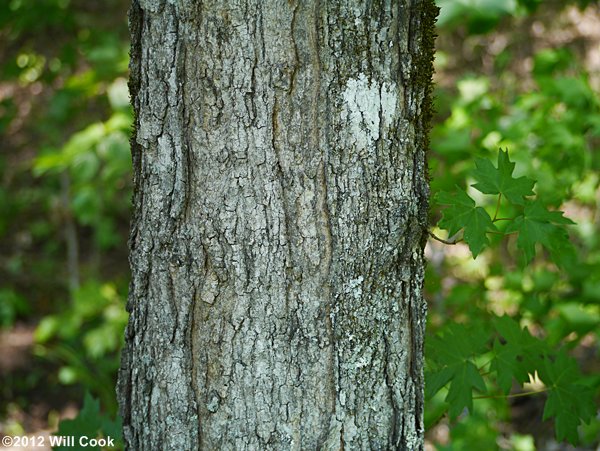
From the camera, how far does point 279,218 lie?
1.22m

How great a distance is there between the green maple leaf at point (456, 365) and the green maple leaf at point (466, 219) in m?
0.37

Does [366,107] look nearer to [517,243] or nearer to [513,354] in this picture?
[517,243]

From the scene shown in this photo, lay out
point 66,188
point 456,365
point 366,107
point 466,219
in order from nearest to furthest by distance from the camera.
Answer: point 366,107, point 466,219, point 456,365, point 66,188

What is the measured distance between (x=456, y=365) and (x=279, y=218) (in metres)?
0.77

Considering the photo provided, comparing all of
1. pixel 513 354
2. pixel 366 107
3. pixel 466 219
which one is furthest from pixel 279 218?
pixel 513 354

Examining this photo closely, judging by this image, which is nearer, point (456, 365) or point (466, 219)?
point (466, 219)

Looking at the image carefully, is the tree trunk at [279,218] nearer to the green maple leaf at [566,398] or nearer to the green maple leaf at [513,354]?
the green maple leaf at [513,354]

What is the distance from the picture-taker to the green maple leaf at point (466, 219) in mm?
1454

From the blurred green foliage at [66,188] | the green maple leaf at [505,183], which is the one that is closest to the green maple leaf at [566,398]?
the green maple leaf at [505,183]

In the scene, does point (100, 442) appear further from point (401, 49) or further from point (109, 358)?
point (109, 358)

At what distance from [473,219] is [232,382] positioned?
2.14 feet

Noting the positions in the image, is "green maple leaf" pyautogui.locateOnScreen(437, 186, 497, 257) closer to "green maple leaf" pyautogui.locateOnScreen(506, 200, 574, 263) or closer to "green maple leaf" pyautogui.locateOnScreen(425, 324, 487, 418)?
"green maple leaf" pyautogui.locateOnScreen(506, 200, 574, 263)

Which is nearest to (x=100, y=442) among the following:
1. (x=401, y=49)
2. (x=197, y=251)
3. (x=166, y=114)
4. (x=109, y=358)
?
(x=197, y=251)

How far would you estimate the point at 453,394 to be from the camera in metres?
1.67
